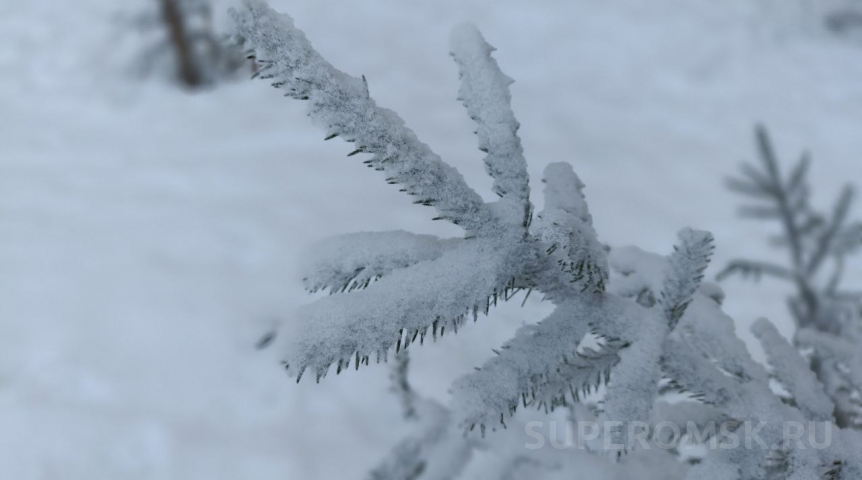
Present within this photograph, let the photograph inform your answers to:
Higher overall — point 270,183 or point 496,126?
point 496,126

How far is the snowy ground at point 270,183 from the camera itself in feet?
8.07

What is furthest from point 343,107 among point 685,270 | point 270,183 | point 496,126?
point 270,183


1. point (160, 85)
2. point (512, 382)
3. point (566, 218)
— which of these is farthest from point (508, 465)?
point (160, 85)

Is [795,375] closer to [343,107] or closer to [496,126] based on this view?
[496,126]

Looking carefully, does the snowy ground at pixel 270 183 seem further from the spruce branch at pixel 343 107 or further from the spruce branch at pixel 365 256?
the spruce branch at pixel 343 107

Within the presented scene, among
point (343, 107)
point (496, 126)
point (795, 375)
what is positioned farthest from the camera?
point (795, 375)

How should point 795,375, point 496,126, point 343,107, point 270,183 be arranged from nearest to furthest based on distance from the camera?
point 343,107 → point 496,126 → point 795,375 → point 270,183

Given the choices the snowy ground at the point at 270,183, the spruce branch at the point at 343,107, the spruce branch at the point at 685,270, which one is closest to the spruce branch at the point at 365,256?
the spruce branch at the point at 343,107

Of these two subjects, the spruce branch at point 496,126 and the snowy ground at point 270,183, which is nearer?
the spruce branch at point 496,126

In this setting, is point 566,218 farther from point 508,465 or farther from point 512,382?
point 508,465

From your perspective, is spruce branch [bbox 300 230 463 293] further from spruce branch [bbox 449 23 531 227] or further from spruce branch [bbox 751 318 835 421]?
Result: spruce branch [bbox 751 318 835 421]

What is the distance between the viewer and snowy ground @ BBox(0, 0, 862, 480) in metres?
2.46

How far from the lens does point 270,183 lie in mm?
4281

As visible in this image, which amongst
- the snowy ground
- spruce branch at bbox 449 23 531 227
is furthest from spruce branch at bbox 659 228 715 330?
the snowy ground
